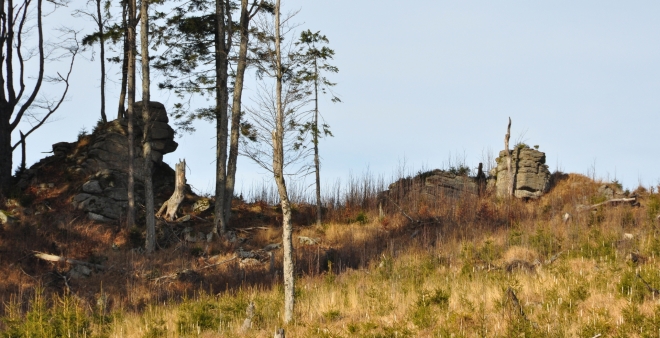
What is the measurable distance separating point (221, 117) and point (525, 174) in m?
12.1

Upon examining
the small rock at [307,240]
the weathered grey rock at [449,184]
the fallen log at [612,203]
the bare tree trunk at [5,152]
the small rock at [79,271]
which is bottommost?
the small rock at [79,271]

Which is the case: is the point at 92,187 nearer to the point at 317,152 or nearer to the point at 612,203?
the point at 317,152

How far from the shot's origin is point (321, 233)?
79.0 ft

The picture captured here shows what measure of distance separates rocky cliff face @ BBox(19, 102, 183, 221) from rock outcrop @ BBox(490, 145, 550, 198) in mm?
13296

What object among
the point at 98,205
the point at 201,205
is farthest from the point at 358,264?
the point at 98,205

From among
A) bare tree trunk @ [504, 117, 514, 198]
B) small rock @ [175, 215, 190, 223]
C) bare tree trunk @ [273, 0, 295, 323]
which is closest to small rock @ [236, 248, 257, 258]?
small rock @ [175, 215, 190, 223]

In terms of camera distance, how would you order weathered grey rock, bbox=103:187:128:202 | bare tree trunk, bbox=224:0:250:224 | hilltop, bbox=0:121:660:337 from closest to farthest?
hilltop, bbox=0:121:660:337 < bare tree trunk, bbox=224:0:250:224 < weathered grey rock, bbox=103:187:128:202

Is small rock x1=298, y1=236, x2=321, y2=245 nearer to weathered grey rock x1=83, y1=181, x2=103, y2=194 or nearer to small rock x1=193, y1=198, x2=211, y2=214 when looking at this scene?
small rock x1=193, y1=198, x2=211, y2=214

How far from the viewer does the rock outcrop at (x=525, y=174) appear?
2717cm

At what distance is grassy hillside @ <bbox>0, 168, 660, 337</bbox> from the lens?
457 inches

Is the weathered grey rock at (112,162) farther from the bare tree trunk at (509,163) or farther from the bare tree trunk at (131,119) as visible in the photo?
the bare tree trunk at (509,163)

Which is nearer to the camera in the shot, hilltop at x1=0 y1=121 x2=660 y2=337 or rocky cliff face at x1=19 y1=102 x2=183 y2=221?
hilltop at x1=0 y1=121 x2=660 y2=337

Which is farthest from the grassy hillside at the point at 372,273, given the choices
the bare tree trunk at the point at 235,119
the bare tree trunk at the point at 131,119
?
the bare tree trunk at the point at 235,119

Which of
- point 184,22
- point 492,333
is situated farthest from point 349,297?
point 184,22
